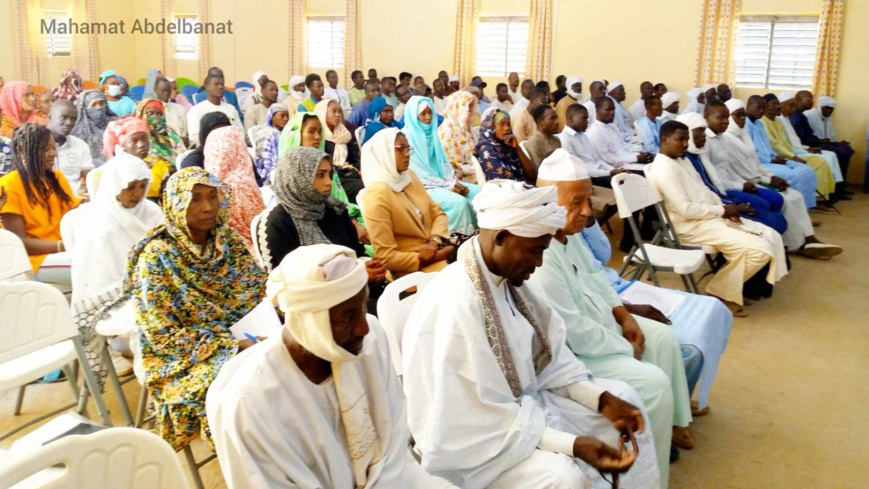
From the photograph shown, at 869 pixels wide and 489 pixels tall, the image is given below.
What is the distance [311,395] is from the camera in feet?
5.41

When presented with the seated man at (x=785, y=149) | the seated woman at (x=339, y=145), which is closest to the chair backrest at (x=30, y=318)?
the seated woman at (x=339, y=145)

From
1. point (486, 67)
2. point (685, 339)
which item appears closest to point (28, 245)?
point (685, 339)

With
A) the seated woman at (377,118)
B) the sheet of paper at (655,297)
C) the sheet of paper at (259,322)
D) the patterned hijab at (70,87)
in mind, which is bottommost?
the sheet of paper at (655,297)

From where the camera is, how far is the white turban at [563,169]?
2.87m

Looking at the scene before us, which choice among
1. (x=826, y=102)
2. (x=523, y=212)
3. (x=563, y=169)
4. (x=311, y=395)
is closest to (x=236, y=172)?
(x=563, y=169)

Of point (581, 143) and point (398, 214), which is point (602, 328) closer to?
point (398, 214)

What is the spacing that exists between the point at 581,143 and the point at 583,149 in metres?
0.06

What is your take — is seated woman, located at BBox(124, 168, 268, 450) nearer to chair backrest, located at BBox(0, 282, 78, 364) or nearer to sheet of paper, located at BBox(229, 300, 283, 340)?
sheet of paper, located at BBox(229, 300, 283, 340)

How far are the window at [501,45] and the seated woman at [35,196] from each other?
10.0 metres

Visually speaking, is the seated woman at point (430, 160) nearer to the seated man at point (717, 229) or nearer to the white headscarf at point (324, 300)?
the seated man at point (717, 229)

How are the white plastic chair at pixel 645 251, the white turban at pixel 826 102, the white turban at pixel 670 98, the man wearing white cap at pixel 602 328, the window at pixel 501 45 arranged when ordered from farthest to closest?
the window at pixel 501 45 → the white turban at pixel 670 98 → the white turban at pixel 826 102 → the white plastic chair at pixel 645 251 → the man wearing white cap at pixel 602 328

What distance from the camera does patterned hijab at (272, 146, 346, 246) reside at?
3.31 metres

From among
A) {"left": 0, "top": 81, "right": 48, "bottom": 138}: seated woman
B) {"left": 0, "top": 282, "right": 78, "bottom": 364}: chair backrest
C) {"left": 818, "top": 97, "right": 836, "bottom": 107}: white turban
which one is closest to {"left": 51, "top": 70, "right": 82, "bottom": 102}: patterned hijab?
{"left": 0, "top": 81, "right": 48, "bottom": 138}: seated woman

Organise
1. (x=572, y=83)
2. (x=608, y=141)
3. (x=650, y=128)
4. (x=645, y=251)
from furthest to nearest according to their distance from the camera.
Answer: (x=572, y=83) < (x=650, y=128) < (x=608, y=141) < (x=645, y=251)
